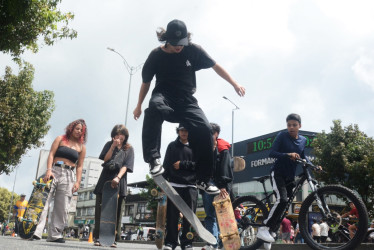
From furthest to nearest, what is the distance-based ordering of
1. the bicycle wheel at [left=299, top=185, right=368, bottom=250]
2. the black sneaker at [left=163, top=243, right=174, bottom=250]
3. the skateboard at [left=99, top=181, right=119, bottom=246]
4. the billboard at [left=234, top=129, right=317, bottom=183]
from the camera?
the billboard at [left=234, top=129, right=317, bottom=183], the skateboard at [left=99, top=181, right=119, bottom=246], the bicycle wheel at [left=299, top=185, right=368, bottom=250], the black sneaker at [left=163, top=243, right=174, bottom=250]

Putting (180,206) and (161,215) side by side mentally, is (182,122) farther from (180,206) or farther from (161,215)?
→ (161,215)

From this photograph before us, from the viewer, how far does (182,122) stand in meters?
3.79

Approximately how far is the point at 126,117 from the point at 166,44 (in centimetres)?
2218

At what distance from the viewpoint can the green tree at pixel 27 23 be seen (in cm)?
849

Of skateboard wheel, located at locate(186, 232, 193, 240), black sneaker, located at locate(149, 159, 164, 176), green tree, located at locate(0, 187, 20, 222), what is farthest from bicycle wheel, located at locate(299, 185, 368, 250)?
green tree, located at locate(0, 187, 20, 222)

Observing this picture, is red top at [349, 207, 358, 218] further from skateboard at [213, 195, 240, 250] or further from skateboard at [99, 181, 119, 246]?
skateboard at [99, 181, 119, 246]

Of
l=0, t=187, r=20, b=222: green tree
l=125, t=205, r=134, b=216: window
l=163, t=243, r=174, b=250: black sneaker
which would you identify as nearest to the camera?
l=163, t=243, r=174, b=250: black sneaker

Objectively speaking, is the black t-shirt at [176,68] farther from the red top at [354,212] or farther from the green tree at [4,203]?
the green tree at [4,203]

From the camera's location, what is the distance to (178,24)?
3.76 m

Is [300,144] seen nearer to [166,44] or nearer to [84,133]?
[166,44]

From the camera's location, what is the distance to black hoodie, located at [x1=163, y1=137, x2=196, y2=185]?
4.37m

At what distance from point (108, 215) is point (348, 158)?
26.3 m

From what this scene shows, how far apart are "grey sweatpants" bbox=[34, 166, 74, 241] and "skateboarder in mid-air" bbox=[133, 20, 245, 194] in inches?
96.9

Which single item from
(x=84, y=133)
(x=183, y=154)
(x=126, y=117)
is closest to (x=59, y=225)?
(x=84, y=133)
